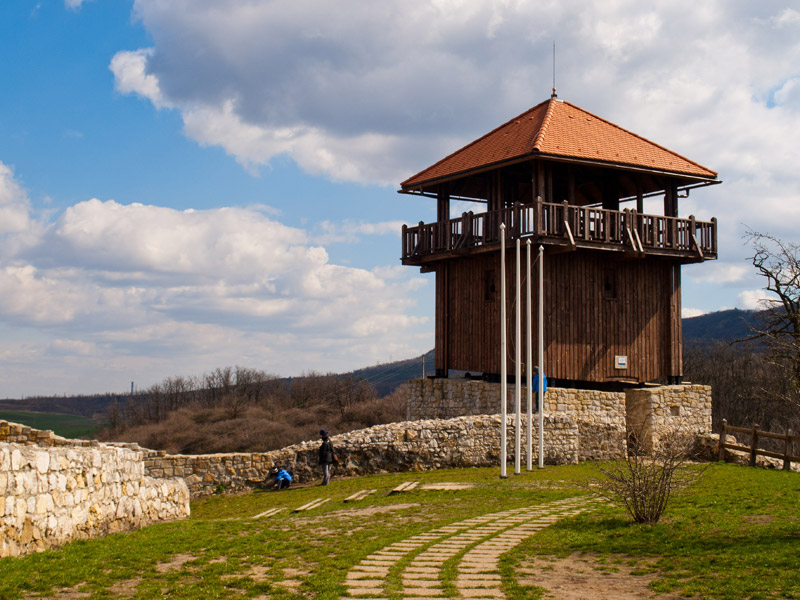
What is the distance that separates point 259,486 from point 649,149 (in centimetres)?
1778

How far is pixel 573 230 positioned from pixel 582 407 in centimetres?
561

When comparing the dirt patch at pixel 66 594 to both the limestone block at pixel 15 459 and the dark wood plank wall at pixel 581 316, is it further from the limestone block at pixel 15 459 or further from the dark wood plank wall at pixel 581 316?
the dark wood plank wall at pixel 581 316

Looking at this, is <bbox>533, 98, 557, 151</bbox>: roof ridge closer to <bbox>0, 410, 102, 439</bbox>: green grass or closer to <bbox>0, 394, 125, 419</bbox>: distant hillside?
<bbox>0, 410, 102, 439</bbox>: green grass

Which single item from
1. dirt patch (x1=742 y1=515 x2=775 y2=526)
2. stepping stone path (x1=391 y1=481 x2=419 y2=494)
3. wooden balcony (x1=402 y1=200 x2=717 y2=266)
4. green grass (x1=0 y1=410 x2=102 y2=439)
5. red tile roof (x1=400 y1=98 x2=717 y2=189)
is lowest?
green grass (x1=0 y1=410 x2=102 y2=439)

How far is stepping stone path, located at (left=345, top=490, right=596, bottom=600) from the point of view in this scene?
9180 millimetres

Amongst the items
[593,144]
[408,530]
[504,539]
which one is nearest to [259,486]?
[408,530]

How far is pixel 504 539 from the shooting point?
12211 mm

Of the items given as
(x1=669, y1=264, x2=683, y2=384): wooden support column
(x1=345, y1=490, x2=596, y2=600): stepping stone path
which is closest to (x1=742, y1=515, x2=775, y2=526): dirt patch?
(x1=345, y1=490, x2=596, y2=600): stepping stone path

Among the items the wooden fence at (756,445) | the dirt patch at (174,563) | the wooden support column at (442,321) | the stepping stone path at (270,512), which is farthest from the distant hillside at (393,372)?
the dirt patch at (174,563)

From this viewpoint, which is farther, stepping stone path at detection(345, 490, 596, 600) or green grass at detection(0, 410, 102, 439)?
green grass at detection(0, 410, 102, 439)

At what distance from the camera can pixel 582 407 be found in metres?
25.5

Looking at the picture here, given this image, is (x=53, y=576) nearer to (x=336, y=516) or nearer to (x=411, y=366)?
(x=336, y=516)

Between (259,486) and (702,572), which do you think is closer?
(702,572)

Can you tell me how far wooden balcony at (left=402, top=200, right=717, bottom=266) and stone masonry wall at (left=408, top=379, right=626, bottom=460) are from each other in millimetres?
4578
